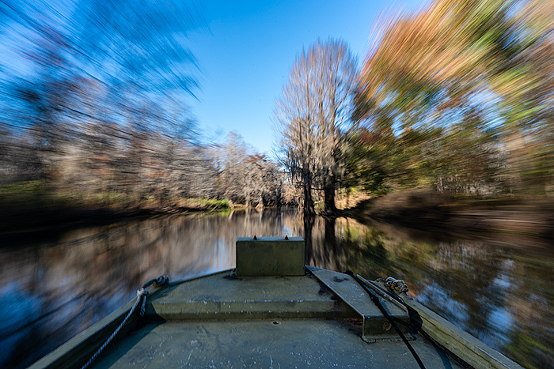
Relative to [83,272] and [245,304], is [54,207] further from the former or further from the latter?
[245,304]

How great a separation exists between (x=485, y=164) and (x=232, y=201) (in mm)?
30365

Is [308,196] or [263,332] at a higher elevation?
[308,196]

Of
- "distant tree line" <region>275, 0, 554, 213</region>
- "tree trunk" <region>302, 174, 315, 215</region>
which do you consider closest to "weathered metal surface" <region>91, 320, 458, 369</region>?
"distant tree line" <region>275, 0, 554, 213</region>

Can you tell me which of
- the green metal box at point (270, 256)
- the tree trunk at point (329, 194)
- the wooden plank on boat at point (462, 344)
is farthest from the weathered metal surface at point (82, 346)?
the tree trunk at point (329, 194)

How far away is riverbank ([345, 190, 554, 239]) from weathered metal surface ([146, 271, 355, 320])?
8.59 meters

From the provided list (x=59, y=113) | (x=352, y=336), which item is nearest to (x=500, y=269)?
(x=352, y=336)

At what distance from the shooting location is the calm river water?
315cm

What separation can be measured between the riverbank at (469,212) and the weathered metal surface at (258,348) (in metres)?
8.62

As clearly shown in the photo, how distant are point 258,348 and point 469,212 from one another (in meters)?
12.0

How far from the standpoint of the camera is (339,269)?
20.7 ft

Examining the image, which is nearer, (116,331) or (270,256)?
(116,331)

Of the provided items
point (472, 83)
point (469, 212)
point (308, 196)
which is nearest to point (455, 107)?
point (472, 83)

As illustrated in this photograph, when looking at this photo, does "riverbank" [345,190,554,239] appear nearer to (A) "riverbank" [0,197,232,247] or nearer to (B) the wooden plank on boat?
(B) the wooden plank on boat

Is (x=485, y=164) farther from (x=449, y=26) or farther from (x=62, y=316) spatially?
(x=62, y=316)
